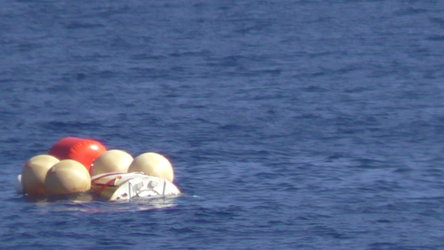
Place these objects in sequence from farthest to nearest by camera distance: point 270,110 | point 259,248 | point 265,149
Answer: point 270,110 < point 265,149 < point 259,248

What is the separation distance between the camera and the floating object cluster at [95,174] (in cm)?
2688

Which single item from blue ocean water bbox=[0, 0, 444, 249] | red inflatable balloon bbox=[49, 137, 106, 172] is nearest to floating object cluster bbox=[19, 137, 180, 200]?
red inflatable balloon bbox=[49, 137, 106, 172]

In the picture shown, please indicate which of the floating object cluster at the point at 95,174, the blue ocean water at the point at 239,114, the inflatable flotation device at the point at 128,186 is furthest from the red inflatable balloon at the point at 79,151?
the blue ocean water at the point at 239,114

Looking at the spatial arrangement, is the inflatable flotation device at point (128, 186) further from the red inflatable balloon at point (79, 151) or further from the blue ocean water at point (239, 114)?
the red inflatable balloon at point (79, 151)

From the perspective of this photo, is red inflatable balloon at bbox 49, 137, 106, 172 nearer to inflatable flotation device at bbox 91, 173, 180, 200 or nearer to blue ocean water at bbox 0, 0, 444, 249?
inflatable flotation device at bbox 91, 173, 180, 200

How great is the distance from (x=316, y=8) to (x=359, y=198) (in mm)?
33718

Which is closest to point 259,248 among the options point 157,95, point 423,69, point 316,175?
point 316,175

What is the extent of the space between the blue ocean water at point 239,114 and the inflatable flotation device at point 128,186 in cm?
25

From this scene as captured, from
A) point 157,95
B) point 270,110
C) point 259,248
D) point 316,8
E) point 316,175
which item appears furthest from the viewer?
point 316,8

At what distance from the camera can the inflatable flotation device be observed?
26766 mm

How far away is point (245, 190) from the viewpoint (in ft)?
93.7

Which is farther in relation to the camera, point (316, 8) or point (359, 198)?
point (316, 8)

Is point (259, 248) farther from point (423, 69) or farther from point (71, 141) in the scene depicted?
point (423, 69)

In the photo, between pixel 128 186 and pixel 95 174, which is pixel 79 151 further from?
pixel 128 186
